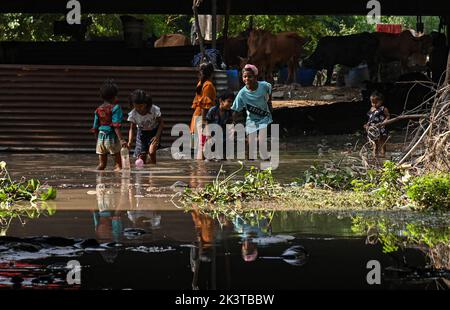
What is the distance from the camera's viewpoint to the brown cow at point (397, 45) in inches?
1554

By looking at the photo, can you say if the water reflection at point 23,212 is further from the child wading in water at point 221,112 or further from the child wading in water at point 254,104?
Answer: the child wading in water at point 221,112

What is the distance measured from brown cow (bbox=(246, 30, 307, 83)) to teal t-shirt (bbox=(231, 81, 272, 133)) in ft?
59.1

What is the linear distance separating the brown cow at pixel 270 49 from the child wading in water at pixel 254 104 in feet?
59.0

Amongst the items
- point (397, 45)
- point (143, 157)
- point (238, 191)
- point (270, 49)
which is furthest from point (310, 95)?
point (238, 191)

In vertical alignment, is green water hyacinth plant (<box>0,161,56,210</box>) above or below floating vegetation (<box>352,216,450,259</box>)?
above

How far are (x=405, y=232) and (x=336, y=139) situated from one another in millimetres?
12900

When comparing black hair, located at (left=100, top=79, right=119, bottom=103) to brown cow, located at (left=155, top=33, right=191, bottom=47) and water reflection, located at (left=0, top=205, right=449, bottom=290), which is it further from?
brown cow, located at (left=155, top=33, right=191, bottom=47)

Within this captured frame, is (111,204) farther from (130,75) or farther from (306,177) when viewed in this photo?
(130,75)

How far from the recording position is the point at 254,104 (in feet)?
54.4

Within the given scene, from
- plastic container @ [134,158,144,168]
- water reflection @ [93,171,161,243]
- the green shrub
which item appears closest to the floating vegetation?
the green shrub

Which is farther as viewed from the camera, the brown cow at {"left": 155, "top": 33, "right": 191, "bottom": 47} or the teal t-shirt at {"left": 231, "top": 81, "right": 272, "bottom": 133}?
the brown cow at {"left": 155, "top": 33, "right": 191, "bottom": 47}

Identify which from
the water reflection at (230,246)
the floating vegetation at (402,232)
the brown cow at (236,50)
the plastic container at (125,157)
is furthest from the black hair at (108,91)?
the brown cow at (236,50)

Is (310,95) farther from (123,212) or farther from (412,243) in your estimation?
(412,243)

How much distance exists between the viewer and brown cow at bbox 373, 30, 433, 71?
39469 mm
